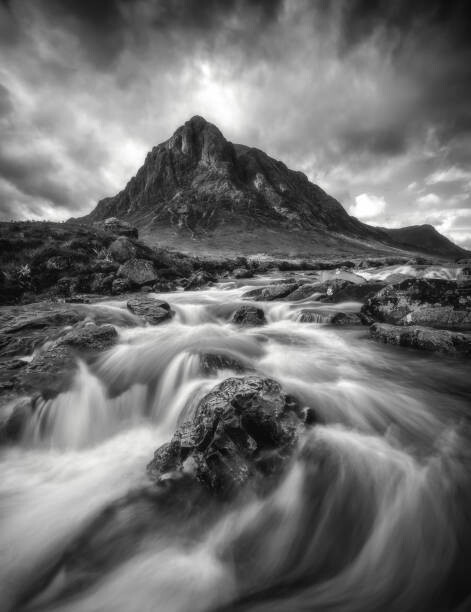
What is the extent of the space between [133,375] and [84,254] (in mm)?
14056

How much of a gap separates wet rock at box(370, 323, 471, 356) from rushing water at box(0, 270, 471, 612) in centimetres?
90

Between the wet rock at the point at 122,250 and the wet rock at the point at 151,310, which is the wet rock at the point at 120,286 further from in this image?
the wet rock at the point at 151,310

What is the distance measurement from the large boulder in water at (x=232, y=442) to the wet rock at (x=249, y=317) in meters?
6.50

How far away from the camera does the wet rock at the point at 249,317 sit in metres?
10.5

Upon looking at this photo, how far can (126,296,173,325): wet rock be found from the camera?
10.5 meters

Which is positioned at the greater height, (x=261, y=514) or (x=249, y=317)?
(x=249, y=317)

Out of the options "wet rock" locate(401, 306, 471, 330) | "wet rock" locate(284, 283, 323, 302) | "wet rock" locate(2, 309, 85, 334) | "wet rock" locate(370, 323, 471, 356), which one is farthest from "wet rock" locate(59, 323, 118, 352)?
"wet rock" locate(401, 306, 471, 330)

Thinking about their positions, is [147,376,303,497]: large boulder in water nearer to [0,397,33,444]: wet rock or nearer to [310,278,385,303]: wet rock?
[0,397,33,444]: wet rock

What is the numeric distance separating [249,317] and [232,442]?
23.9 feet

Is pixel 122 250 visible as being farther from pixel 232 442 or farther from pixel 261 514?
pixel 261 514

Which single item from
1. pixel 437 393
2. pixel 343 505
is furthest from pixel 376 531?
pixel 437 393

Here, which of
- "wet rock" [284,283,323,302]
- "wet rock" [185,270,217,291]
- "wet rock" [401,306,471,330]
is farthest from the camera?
"wet rock" [185,270,217,291]

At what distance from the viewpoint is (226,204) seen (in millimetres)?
96688

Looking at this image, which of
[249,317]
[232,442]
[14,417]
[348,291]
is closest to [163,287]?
[249,317]
